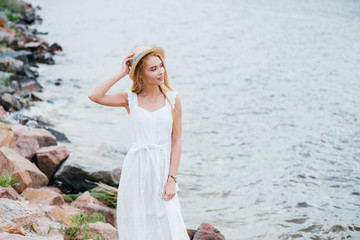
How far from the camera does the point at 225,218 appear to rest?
662 cm

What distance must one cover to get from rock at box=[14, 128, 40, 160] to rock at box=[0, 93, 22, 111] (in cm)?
346

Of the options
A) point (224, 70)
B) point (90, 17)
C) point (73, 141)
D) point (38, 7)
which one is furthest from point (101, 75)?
point (38, 7)

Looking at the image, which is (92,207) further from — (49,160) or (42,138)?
(42,138)

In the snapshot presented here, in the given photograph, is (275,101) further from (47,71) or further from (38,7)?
(38,7)

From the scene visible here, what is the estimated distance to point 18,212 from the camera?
13.5 feet

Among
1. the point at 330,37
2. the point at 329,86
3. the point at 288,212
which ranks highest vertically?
the point at 330,37

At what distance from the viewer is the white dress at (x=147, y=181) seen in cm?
355

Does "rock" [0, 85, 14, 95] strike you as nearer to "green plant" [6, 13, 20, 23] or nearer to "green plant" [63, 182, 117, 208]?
"green plant" [63, 182, 117, 208]

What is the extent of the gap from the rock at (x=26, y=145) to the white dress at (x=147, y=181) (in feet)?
11.8

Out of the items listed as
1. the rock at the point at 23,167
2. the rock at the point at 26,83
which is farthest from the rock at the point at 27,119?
the rock at the point at 23,167

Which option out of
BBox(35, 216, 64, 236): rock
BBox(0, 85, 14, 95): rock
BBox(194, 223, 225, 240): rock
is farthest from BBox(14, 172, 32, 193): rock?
BBox(0, 85, 14, 95): rock

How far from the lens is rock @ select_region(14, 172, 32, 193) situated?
549 centimetres

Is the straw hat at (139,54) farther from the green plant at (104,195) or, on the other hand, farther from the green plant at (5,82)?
the green plant at (5,82)

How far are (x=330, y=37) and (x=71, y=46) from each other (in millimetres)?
12627
